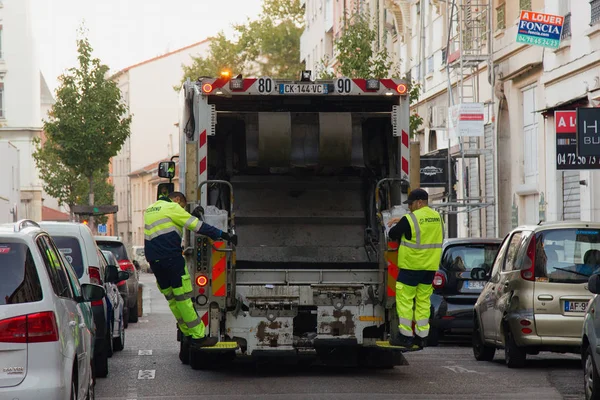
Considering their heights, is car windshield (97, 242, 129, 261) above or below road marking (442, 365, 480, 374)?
above

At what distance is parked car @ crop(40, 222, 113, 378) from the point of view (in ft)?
42.0

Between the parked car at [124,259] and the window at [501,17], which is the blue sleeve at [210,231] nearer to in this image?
the parked car at [124,259]

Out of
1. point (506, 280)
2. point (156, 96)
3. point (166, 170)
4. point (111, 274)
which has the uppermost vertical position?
point (156, 96)

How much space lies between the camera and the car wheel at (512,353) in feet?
43.3

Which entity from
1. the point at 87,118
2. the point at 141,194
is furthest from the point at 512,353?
the point at 141,194

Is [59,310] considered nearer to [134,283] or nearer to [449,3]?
[134,283]

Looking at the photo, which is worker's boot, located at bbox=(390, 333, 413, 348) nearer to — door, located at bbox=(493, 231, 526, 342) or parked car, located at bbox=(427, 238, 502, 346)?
door, located at bbox=(493, 231, 526, 342)

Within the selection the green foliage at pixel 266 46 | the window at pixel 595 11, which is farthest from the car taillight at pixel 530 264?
the green foliage at pixel 266 46

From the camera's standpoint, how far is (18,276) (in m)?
7.38

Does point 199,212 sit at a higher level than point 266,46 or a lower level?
lower

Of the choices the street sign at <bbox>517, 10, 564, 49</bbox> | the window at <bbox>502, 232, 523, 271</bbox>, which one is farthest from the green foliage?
the window at <bbox>502, 232, 523, 271</bbox>

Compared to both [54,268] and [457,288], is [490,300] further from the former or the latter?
[54,268]

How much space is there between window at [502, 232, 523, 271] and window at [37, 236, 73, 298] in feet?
19.6

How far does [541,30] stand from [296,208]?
11626mm
